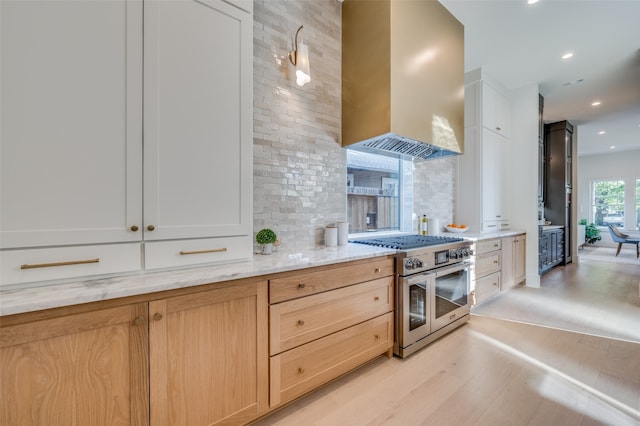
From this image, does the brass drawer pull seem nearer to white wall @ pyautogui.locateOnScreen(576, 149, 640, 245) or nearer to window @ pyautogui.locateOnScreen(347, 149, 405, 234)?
window @ pyautogui.locateOnScreen(347, 149, 405, 234)

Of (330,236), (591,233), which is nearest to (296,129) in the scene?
(330,236)

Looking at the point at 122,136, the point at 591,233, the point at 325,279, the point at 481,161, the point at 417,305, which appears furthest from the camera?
the point at 591,233

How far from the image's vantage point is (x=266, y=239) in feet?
6.26

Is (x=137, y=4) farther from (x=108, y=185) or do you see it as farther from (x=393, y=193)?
(x=393, y=193)

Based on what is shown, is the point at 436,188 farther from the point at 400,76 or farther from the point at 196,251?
the point at 196,251

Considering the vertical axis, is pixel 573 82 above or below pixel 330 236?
above

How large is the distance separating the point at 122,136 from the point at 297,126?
1.31m

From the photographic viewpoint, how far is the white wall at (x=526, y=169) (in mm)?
4234

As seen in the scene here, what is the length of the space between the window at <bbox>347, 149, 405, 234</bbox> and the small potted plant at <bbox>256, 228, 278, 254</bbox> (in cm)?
104

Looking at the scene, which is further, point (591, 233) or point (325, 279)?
point (591, 233)

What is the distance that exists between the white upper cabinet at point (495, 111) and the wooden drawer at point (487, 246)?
5.56 feet

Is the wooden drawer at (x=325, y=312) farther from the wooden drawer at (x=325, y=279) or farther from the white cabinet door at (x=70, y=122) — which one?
the white cabinet door at (x=70, y=122)

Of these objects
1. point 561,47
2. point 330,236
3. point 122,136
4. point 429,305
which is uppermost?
point 561,47

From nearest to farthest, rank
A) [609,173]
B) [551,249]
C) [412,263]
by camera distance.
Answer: [412,263], [551,249], [609,173]
